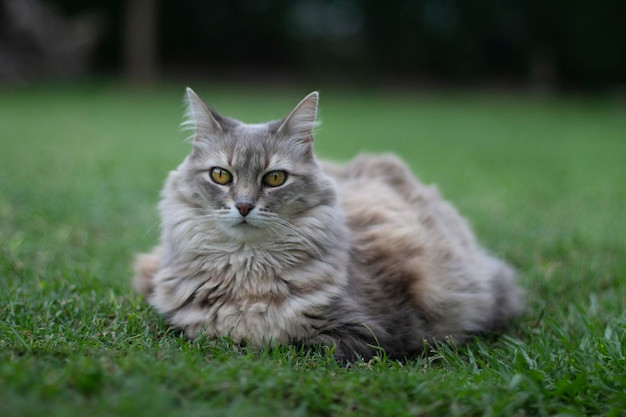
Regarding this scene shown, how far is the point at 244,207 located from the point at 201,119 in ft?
1.97

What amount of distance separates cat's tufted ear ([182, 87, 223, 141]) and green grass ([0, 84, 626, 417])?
660 mm

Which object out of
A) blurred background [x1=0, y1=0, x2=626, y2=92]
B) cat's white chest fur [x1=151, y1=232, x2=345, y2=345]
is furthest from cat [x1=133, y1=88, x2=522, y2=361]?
blurred background [x1=0, y1=0, x2=626, y2=92]

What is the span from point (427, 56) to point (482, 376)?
727 inches

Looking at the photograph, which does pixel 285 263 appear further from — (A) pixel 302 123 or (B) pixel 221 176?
(A) pixel 302 123

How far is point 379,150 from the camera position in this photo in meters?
9.37

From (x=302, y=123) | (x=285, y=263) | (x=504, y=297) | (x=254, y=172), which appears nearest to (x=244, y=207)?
(x=254, y=172)

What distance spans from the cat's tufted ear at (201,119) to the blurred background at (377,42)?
1511 cm

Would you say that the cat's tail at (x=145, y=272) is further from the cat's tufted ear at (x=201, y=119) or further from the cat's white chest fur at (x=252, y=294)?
the cat's tufted ear at (x=201, y=119)

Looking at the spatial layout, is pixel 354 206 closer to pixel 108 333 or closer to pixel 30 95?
pixel 108 333

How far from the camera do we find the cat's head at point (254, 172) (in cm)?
283

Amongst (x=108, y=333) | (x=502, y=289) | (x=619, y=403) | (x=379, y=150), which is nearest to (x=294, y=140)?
(x=108, y=333)

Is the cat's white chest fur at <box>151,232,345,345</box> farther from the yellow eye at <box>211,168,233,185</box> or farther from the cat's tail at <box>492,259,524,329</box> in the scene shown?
the cat's tail at <box>492,259,524,329</box>

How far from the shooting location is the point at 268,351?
2686 millimetres

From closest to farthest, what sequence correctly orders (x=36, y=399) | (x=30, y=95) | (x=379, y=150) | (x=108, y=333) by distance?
(x=36, y=399) → (x=108, y=333) → (x=379, y=150) → (x=30, y=95)
